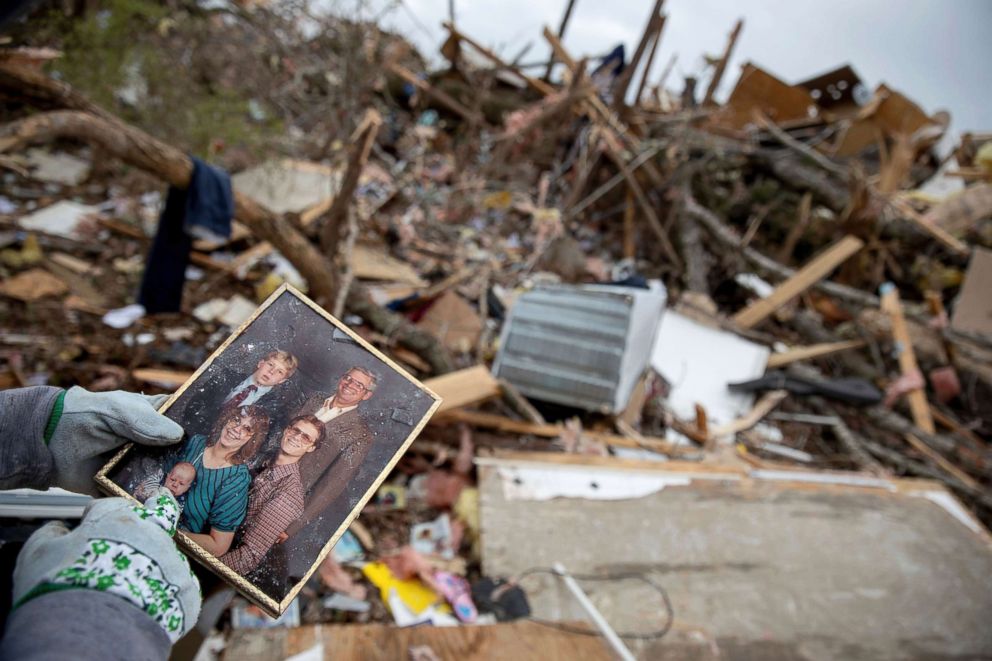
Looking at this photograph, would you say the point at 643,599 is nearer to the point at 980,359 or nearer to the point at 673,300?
the point at 673,300

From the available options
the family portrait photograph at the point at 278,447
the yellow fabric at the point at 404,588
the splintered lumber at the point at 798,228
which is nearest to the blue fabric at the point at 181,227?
the yellow fabric at the point at 404,588

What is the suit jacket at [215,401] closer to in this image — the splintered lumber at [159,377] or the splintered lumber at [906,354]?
the splintered lumber at [159,377]

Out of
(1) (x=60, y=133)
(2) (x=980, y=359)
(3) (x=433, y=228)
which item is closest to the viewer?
(1) (x=60, y=133)

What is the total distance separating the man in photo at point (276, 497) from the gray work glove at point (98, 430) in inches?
7.8

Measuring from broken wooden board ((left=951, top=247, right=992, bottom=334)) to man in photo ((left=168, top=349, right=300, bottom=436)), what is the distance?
705 cm

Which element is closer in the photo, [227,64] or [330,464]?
[330,464]

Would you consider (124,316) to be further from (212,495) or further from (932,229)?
(932,229)

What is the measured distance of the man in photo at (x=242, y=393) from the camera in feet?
3.79

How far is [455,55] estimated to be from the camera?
26.0ft

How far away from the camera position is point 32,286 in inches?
160

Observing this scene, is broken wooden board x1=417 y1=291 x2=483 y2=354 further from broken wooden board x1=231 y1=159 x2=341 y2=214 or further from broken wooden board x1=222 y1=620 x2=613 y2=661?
broken wooden board x1=222 y1=620 x2=613 y2=661

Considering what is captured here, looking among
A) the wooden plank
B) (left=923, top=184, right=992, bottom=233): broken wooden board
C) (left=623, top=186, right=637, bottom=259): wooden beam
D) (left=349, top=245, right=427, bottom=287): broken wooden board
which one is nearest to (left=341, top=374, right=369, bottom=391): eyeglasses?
(left=349, top=245, right=427, bottom=287): broken wooden board

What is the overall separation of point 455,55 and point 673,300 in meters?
4.72

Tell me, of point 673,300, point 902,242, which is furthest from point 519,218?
point 902,242
